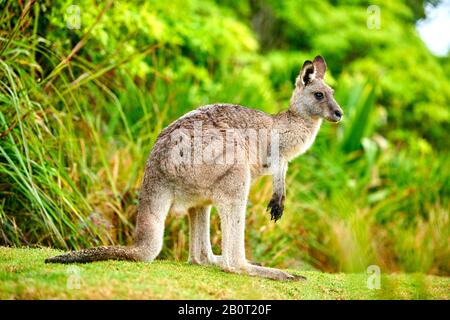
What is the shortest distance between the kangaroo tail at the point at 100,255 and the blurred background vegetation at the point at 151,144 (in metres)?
0.97

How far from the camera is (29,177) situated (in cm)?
558

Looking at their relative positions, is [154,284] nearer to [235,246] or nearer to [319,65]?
[235,246]

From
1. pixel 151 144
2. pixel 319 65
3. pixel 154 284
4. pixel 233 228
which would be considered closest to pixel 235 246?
pixel 233 228

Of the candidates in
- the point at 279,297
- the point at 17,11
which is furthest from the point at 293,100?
the point at 17,11

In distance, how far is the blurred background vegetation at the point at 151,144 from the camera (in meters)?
6.23

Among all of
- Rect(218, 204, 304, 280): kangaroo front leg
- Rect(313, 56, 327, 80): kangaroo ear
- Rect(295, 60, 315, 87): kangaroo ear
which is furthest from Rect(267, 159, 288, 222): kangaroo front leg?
Rect(313, 56, 327, 80): kangaroo ear

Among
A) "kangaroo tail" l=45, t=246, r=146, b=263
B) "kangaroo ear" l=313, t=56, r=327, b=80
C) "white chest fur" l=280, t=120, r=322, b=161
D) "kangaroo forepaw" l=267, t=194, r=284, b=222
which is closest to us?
"kangaroo tail" l=45, t=246, r=146, b=263

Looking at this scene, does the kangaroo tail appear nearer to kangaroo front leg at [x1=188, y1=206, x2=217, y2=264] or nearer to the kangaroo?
the kangaroo

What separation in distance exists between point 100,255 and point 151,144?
10.3ft

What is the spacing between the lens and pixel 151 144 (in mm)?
7816

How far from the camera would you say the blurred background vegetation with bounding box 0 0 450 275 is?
20.4ft

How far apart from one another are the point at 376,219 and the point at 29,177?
5861mm

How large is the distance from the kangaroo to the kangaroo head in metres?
0.63
